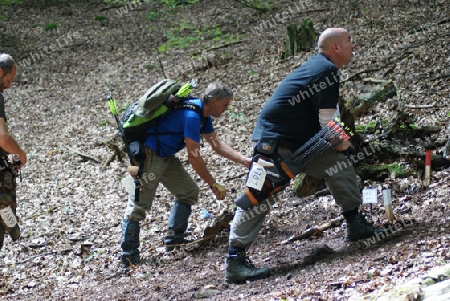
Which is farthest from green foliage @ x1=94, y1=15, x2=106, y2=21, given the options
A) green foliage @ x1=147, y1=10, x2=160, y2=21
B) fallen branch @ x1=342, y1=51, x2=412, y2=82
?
fallen branch @ x1=342, y1=51, x2=412, y2=82

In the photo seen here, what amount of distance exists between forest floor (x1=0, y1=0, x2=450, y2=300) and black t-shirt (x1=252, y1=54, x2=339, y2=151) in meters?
1.21

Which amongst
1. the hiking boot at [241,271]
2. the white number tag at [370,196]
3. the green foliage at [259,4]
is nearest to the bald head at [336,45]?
the white number tag at [370,196]

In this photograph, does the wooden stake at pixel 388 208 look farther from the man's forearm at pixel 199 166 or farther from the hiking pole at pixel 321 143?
the man's forearm at pixel 199 166

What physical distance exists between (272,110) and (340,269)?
1572 mm

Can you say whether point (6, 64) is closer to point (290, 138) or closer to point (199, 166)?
point (199, 166)

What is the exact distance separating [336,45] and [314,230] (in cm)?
205

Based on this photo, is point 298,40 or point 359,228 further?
point 298,40

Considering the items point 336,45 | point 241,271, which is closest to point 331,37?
point 336,45

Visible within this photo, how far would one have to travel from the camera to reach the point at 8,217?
18.6ft

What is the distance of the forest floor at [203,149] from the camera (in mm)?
5258

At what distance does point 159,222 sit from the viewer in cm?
782

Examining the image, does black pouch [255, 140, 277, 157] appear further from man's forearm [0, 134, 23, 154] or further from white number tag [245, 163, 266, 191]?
man's forearm [0, 134, 23, 154]

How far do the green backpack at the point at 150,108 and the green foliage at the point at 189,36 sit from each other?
10.3 m

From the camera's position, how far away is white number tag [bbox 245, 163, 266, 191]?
5113 mm
